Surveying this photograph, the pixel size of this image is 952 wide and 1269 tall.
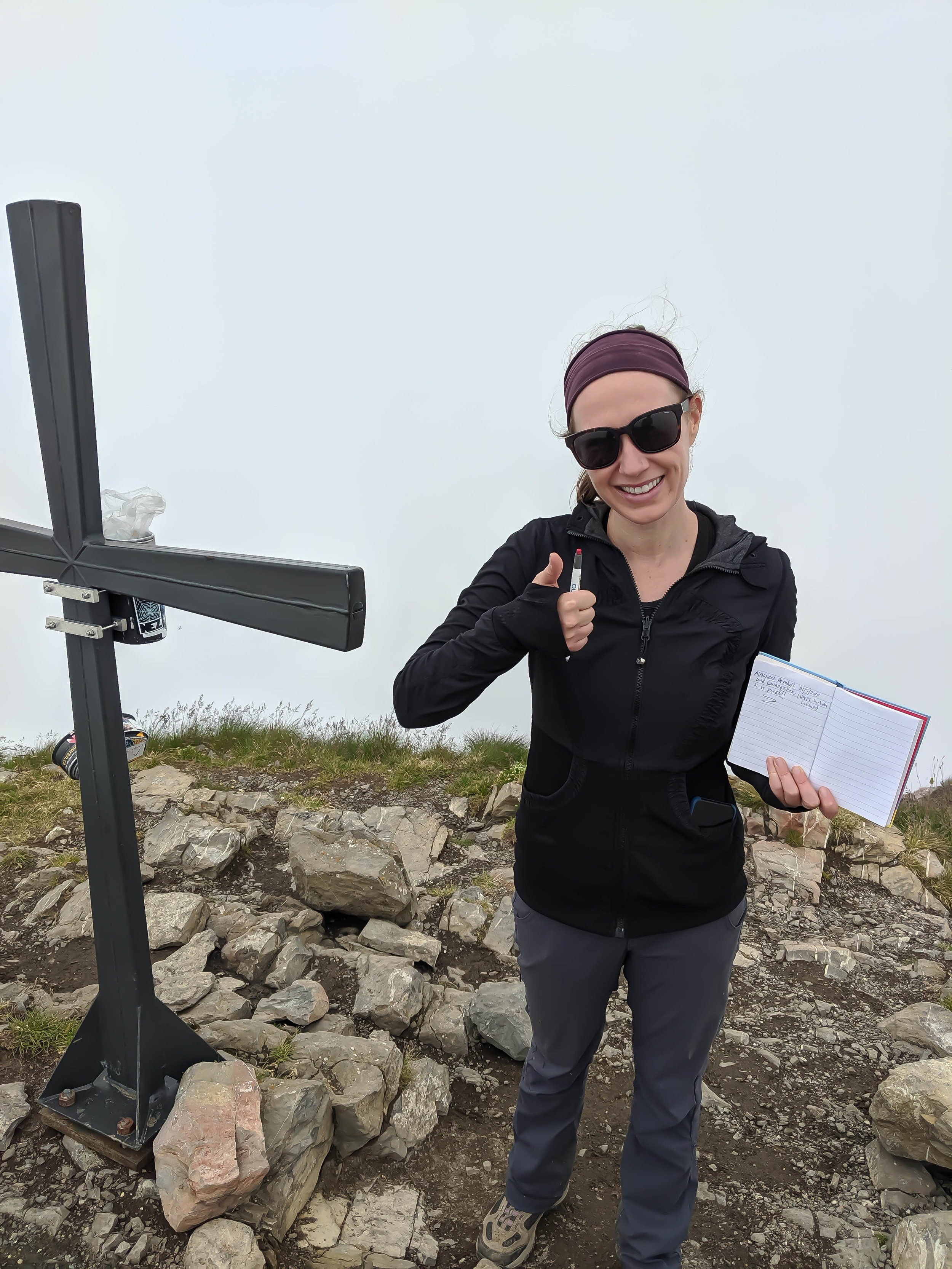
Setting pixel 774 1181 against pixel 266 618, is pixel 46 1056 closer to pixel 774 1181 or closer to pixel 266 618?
pixel 266 618

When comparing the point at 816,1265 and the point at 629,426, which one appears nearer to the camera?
the point at 629,426

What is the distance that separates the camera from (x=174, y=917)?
178 inches

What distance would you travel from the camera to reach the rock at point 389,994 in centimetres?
395

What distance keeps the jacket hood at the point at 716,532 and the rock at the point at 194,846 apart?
12.5ft

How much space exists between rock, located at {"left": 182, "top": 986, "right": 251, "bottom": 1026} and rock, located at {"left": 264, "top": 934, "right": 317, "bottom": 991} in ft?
0.62

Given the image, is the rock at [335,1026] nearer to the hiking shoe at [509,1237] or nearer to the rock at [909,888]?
the hiking shoe at [509,1237]

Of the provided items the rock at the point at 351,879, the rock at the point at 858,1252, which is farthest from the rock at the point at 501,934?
the rock at the point at 858,1252

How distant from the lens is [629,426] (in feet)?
7.30

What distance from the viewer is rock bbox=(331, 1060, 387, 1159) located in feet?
10.5

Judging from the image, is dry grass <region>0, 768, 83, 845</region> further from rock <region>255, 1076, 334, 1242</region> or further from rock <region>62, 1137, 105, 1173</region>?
rock <region>255, 1076, 334, 1242</region>

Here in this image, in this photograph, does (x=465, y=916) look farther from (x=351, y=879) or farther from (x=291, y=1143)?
(x=291, y=1143)

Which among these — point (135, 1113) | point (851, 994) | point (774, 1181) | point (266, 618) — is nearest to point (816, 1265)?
point (774, 1181)

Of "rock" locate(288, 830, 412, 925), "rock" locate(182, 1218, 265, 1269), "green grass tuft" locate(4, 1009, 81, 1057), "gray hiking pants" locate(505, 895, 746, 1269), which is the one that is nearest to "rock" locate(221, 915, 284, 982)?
"rock" locate(288, 830, 412, 925)

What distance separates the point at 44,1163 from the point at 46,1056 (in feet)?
1.76
